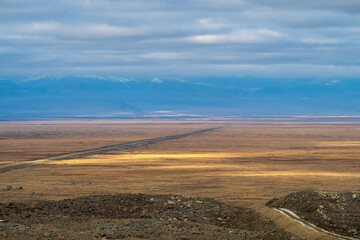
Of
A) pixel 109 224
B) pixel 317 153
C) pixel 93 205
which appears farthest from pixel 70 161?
pixel 109 224

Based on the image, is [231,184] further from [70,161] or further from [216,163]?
[70,161]

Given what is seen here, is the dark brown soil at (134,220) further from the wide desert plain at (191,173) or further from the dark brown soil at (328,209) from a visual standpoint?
the wide desert plain at (191,173)

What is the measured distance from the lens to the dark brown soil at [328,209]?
19.4 metres

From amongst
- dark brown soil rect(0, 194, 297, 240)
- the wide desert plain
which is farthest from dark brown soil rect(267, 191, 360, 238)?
the wide desert plain

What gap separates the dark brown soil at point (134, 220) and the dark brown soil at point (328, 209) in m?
1.69

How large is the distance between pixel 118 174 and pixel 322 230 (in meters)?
27.7

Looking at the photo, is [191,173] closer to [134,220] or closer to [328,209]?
[328,209]

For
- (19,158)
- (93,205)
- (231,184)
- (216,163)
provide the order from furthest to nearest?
1. (19,158)
2. (216,163)
3. (231,184)
4. (93,205)

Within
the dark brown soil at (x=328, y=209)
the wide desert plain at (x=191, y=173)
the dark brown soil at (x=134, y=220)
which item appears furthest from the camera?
the wide desert plain at (x=191, y=173)

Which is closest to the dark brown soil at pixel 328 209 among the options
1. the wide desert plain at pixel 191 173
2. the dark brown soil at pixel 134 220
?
the dark brown soil at pixel 134 220

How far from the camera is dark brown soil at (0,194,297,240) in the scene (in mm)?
17047

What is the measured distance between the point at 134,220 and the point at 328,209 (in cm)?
760

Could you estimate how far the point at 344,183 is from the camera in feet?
126

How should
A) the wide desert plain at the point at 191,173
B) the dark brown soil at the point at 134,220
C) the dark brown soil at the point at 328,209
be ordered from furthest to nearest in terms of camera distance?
the wide desert plain at the point at 191,173 < the dark brown soil at the point at 328,209 < the dark brown soil at the point at 134,220
